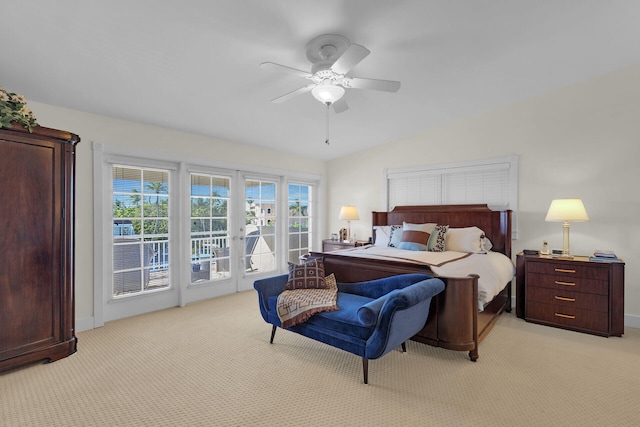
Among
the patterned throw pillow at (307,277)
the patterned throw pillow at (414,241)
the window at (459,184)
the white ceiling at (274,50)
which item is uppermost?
the white ceiling at (274,50)

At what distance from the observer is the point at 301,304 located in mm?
2725

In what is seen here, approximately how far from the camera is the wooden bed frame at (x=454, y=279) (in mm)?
2617

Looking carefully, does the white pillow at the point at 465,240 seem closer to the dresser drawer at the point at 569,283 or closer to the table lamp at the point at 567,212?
the dresser drawer at the point at 569,283

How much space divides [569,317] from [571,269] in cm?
52

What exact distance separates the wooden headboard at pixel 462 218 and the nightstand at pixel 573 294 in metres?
0.46

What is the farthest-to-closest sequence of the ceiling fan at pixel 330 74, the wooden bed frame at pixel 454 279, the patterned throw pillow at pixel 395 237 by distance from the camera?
1. the patterned throw pillow at pixel 395 237
2. the wooden bed frame at pixel 454 279
3. the ceiling fan at pixel 330 74

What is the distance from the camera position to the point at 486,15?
2.39m

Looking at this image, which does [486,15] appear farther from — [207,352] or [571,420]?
[207,352]

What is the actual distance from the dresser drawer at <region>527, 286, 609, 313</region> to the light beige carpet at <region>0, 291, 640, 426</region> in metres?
0.32

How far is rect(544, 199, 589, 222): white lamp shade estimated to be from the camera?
3379 mm

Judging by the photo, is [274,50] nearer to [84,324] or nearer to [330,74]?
[330,74]

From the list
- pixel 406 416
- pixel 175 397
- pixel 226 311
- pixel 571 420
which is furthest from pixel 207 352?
pixel 571 420

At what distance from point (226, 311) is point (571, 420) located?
3454 mm

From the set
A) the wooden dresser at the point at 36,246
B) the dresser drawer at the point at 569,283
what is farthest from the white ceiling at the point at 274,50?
the dresser drawer at the point at 569,283
